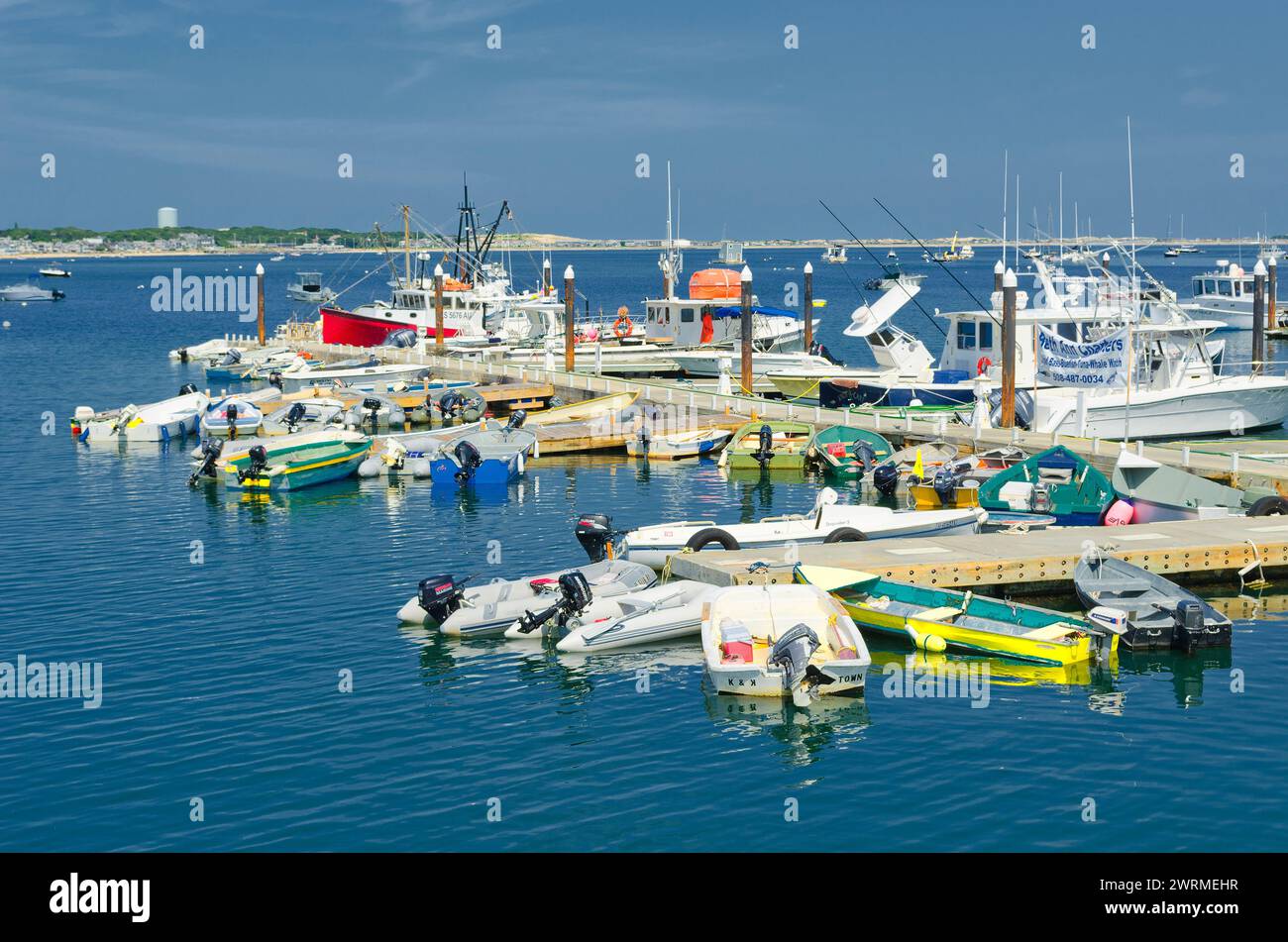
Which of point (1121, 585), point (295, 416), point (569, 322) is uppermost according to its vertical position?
point (569, 322)

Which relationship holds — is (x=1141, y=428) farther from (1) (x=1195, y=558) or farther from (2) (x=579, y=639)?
(2) (x=579, y=639)

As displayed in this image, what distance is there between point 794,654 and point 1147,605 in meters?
6.26

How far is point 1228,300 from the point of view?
84.1 m

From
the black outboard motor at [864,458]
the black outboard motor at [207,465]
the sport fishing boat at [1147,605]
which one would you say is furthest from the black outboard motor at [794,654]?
the black outboard motor at [207,465]

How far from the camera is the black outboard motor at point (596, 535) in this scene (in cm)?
2537

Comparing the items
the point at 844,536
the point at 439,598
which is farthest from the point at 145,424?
the point at 844,536

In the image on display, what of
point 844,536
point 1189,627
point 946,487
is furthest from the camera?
point 946,487

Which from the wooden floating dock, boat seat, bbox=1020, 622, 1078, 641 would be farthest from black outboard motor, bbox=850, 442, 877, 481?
boat seat, bbox=1020, 622, 1078, 641

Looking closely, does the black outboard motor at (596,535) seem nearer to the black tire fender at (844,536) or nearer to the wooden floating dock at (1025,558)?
the wooden floating dock at (1025,558)

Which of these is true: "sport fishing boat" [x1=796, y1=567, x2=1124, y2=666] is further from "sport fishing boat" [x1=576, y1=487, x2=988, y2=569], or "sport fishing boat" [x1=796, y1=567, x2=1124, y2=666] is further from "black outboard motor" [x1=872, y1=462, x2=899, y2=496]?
"black outboard motor" [x1=872, y1=462, x2=899, y2=496]

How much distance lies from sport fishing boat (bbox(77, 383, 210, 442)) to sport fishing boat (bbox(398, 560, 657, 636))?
24587 mm

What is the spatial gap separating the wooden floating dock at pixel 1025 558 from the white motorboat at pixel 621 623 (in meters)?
1.52

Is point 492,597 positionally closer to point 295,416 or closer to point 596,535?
point 596,535
